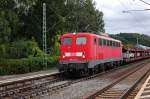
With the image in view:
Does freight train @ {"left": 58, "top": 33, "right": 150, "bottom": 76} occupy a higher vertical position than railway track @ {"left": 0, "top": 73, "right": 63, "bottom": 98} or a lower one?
higher

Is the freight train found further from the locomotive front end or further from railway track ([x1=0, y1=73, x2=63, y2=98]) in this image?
railway track ([x1=0, y1=73, x2=63, y2=98])

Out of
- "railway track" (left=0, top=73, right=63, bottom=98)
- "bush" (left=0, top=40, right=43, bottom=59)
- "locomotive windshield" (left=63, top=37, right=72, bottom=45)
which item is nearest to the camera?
"railway track" (left=0, top=73, right=63, bottom=98)

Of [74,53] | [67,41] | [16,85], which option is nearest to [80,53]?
[74,53]

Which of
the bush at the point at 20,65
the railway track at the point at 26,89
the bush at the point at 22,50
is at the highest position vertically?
the bush at the point at 22,50

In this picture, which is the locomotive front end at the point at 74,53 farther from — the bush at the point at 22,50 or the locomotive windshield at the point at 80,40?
the bush at the point at 22,50

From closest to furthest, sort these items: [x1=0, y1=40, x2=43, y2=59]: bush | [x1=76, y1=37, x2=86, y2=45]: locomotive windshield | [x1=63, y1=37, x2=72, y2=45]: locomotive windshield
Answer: [x1=76, y1=37, x2=86, y2=45]: locomotive windshield, [x1=63, y1=37, x2=72, y2=45]: locomotive windshield, [x1=0, y1=40, x2=43, y2=59]: bush

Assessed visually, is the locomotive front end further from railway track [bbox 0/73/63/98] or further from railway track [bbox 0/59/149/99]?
railway track [bbox 0/73/63/98]

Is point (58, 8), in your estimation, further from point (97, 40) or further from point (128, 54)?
point (97, 40)

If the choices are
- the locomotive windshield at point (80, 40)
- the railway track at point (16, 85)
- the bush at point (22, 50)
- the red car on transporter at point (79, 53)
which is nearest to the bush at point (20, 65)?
the bush at point (22, 50)

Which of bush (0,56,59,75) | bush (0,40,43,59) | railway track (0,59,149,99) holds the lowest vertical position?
railway track (0,59,149,99)

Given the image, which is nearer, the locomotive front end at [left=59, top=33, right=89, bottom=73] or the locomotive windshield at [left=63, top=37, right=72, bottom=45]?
the locomotive front end at [left=59, top=33, right=89, bottom=73]

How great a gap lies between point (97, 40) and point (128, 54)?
23934 mm

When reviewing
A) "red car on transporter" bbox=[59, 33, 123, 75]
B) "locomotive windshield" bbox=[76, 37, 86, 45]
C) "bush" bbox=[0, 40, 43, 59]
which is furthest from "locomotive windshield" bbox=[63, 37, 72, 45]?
"bush" bbox=[0, 40, 43, 59]

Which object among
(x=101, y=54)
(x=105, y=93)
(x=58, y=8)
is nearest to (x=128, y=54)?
(x=58, y=8)
